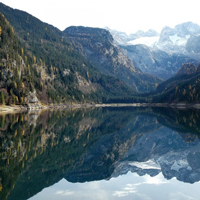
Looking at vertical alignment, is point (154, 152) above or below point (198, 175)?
below

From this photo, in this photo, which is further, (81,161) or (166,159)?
(166,159)

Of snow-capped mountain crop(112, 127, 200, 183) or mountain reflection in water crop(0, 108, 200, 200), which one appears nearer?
mountain reflection in water crop(0, 108, 200, 200)

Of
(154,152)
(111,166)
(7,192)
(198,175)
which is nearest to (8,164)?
(7,192)

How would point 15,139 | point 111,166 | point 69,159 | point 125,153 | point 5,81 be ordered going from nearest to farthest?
point 111,166
point 69,159
point 125,153
point 15,139
point 5,81

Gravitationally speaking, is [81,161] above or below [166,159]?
above

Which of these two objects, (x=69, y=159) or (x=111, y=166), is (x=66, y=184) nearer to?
(x=111, y=166)

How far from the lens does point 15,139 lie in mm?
47375

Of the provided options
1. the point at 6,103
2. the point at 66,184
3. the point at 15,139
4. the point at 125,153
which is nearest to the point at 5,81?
the point at 6,103

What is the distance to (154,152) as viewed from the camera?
45594 millimetres

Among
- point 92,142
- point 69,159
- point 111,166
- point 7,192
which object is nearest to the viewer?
point 7,192

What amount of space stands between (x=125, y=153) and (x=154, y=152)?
5883 mm

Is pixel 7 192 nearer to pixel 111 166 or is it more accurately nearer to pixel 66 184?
pixel 66 184

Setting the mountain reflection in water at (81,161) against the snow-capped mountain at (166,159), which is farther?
the snow-capped mountain at (166,159)

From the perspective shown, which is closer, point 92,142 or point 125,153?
point 125,153
